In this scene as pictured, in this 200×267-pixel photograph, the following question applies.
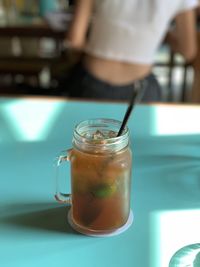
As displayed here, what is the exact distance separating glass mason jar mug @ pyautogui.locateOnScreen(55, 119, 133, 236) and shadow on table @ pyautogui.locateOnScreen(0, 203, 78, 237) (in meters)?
0.03

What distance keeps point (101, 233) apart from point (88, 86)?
1.11 m

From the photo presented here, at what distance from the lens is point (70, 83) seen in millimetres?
1915

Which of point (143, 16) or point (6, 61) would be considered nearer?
point (143, 16)

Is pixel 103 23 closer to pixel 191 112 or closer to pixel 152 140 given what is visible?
pixel 191 112

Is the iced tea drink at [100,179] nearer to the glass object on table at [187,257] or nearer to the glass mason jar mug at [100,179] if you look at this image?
the glass mason jar mug at [100,179]

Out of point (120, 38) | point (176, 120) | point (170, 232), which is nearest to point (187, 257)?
point (170, 232)

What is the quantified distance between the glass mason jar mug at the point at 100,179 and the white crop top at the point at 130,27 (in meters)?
0.97

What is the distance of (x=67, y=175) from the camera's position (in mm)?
893

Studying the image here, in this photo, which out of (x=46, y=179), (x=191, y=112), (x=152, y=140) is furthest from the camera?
(x=191, y=112)

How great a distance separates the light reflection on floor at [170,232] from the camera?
2.33ft

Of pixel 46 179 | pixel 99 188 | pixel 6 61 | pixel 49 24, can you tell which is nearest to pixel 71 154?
pixel 99 188

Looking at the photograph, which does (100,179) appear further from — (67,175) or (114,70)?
(114,70)

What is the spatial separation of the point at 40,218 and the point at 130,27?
1.05 metres

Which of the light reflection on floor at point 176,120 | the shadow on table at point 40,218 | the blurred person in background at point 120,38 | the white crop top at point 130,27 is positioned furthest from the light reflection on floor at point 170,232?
the white crop top at point 130,27
